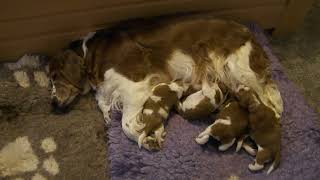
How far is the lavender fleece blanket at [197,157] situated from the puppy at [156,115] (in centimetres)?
4

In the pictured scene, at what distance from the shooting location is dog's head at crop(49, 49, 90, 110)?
2039 mm

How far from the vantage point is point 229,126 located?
1.80m

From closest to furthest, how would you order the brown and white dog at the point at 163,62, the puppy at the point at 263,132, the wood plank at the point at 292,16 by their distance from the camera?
the puppy at the point at 263,132, the brown and white dog at the point at 163,62, the wood plank at the point at 292,16

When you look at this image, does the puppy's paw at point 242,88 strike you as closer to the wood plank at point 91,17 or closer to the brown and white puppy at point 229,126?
the brown and white puppy at point 229,126

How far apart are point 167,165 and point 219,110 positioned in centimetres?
32

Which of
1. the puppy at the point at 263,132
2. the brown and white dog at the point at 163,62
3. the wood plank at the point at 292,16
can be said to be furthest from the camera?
the wood plank at the point at 292,16

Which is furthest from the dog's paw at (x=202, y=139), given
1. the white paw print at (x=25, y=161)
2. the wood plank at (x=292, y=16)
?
the wood plank at (x=292, y=16)

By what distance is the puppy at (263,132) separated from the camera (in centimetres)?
180

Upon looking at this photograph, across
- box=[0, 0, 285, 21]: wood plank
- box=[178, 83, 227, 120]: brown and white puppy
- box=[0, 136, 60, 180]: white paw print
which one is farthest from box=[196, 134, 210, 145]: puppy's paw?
box=[0, 0, 285, 21]: wood plank

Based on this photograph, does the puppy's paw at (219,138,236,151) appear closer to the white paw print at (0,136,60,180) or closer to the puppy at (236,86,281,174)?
the puppy at (236,86,281,174)

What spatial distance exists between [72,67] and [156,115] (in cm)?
45

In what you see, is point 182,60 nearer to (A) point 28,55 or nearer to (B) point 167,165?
(B) point 167,165

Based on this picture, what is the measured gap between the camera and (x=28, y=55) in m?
2.23

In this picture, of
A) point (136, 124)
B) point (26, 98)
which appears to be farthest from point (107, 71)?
point (26, 98)
